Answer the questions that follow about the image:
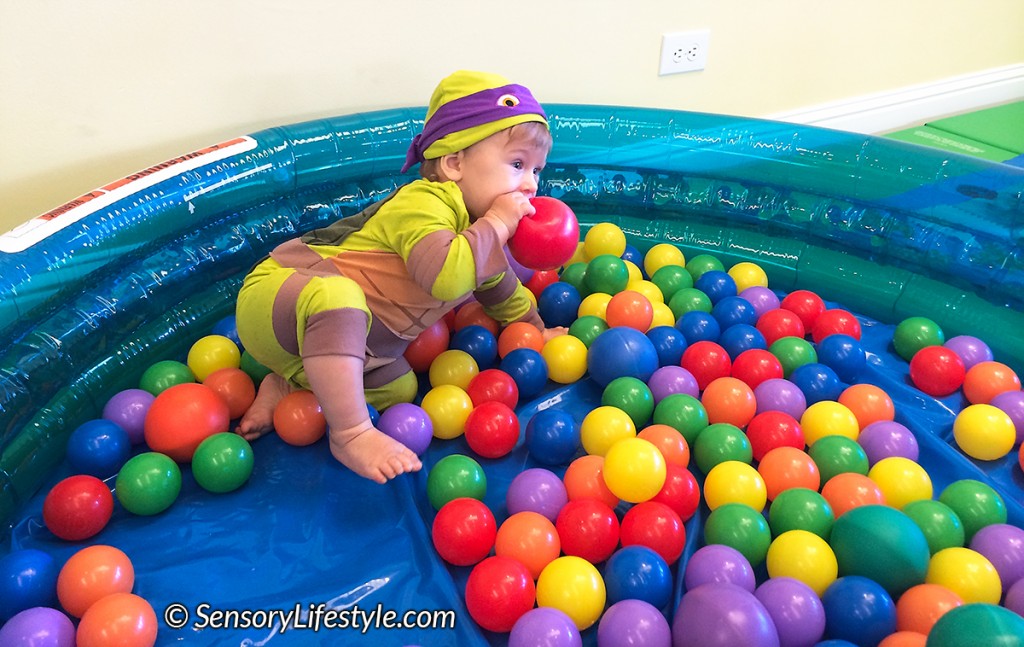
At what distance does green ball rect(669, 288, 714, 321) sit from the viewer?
168 cm

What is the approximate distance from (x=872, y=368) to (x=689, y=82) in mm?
1107

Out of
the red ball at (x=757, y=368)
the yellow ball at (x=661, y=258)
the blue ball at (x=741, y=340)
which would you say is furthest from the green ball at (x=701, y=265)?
the red ball at (x=757, y=368)

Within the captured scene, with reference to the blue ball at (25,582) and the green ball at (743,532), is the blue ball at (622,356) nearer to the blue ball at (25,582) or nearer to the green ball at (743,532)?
the green ball at (743,532)

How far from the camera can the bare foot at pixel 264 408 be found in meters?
1.40

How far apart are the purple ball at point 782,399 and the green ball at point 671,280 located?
40 cm

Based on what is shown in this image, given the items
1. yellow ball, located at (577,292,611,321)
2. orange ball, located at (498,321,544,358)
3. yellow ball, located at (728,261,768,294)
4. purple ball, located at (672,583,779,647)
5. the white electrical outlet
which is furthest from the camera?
the white electrical outlet

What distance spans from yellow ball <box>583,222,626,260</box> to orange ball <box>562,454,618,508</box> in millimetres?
697

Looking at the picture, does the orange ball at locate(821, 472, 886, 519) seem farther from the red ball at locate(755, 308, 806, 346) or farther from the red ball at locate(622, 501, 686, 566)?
the red ball at locate(755, 308, 806, 346)

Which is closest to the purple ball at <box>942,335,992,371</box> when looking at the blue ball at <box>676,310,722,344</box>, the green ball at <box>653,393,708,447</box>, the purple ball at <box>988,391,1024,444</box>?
the purple ball at <box>988,391,1024,444</box>

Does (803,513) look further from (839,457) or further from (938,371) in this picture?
(938,371)

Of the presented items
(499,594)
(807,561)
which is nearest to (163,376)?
(499,594)

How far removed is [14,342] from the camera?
4.18ft

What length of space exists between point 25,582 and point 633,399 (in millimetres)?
930

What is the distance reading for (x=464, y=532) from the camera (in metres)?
1.13
